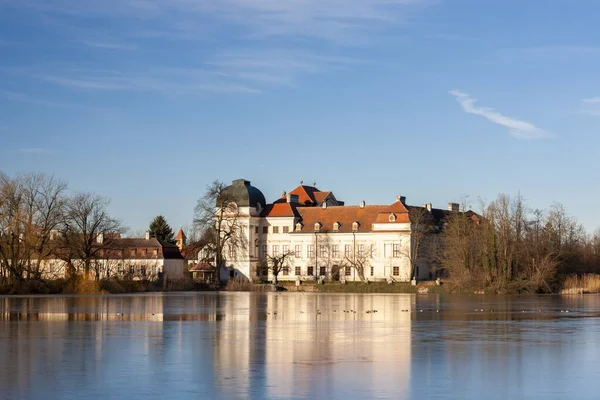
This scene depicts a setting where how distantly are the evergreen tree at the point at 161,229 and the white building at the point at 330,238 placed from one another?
16.6m

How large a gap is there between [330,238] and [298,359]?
8708 cm

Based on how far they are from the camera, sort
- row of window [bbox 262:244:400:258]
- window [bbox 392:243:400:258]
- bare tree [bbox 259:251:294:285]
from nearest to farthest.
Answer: window [bbox 392:243:400:258], row of window [bbox 262:244:400:258], bare tree [bbox 259:251:294:285]

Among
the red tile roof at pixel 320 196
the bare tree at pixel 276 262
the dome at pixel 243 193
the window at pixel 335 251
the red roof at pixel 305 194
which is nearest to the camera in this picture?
the bare tree at pixel 276 262

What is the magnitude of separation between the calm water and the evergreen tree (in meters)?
90.1

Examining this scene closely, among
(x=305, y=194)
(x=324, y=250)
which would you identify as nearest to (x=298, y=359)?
(x=324, y=250)

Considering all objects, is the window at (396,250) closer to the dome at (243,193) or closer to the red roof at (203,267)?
the dome at (243,193)

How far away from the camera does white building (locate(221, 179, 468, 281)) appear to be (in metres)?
101

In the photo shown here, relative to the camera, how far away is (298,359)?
18.7 m

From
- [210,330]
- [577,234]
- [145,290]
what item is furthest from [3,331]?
[577,234]

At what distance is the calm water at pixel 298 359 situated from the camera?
14586mm

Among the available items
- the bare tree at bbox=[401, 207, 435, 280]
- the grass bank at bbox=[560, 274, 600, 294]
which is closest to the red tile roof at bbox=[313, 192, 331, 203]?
the bare tree at bbox=[401, 207, 435, 280]

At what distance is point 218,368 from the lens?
17.2 meters

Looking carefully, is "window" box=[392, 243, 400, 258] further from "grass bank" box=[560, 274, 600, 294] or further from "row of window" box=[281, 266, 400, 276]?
"grass bank" box=[560, 274, 600, 294]

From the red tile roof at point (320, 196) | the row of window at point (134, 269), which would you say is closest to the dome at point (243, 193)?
the red tile roof at point (320, 196)
